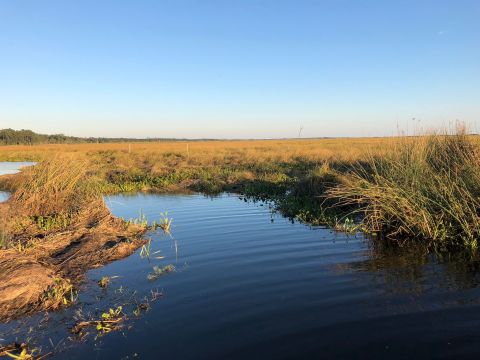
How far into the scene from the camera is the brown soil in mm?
6840

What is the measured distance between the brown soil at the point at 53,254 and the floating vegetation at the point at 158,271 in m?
1.32

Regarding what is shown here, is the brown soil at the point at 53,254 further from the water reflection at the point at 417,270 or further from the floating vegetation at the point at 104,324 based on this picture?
the water reflection at the point at 417,270

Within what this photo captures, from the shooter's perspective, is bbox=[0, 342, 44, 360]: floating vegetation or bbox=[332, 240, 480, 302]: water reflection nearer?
bbox=[0, 342, 44, 360]: floating vegetation

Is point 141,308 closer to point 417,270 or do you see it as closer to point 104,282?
point 104,282

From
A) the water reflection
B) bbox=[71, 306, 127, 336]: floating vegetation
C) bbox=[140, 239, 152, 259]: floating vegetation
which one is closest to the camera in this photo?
bbox=[71, 306, 127, 336]: floating vegetation

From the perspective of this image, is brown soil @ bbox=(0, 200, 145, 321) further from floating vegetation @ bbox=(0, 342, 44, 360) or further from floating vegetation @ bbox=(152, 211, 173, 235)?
floating vegetation @ bbox=(0, 342, 44, 360)

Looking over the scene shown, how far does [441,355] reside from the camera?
4910 millimetres

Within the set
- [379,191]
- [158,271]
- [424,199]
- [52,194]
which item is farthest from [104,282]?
[424,199]

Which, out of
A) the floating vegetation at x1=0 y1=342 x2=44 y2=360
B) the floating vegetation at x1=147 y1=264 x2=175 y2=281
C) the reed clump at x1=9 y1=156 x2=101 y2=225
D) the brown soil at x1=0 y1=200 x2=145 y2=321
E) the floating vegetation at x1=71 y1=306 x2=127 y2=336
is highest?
the reed clump at x1=9 y1=156 x2=101 y2=225

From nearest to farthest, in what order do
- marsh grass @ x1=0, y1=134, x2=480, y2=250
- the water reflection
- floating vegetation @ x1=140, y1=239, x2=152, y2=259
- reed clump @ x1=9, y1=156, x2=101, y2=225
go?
the water reflection < marsh grass @ x1=0, y1=134, x2=480, y2=250 < floating vegetation @ x1=140, y1=239, x2=152, y2=259 < reed clump @ x1=9, y1=156, x2=101, y2=225

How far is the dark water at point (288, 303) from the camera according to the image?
525 cm

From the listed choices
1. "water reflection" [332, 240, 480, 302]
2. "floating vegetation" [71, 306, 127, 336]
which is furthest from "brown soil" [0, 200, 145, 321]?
"water reflection" [332, 240, 480, 302]

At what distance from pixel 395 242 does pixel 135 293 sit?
6.01 meters

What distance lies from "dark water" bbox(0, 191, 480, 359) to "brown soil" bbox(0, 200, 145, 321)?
0.50m
